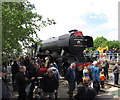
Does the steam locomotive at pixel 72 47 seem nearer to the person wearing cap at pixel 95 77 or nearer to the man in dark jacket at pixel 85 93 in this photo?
the person wearing cap at pixel 95 77

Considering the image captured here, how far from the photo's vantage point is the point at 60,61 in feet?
44.6

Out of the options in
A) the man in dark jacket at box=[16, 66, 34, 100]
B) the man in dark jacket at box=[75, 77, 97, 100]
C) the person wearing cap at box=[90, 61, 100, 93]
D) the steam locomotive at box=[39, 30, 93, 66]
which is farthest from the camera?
the steam locomotive at box=[39, 30, 93, 66]

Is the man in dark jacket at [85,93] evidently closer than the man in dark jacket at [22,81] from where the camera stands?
Yes

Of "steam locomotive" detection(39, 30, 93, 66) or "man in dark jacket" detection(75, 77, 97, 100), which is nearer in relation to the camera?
"man in dark jacket" detection(75, 77, 97, 100)

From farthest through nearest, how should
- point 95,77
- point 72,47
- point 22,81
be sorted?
point 72,47
point 95,77
point 22,81

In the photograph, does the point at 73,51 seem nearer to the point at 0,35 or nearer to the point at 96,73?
the point at 96,73

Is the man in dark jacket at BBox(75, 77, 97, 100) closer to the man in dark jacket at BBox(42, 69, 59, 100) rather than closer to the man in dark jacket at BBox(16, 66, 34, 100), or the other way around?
the man in dark jacket at BBox(42, 69, 59, 100)

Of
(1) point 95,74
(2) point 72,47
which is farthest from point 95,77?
(2) point 72,47

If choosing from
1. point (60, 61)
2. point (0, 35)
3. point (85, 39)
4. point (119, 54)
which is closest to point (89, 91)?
point (0, 35)

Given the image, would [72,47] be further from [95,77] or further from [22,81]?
[22,81]

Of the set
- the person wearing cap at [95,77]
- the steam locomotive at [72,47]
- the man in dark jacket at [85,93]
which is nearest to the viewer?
the man in dark jacket at [85,93]

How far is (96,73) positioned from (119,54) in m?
13.3

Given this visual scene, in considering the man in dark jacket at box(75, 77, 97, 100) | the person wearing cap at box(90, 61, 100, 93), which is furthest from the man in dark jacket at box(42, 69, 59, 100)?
the person wearing cap at box(90, 61, 100, 93)

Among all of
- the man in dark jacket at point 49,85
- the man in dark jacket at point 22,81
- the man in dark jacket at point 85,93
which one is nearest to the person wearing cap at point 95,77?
the man in dark jacket at point 49,85
